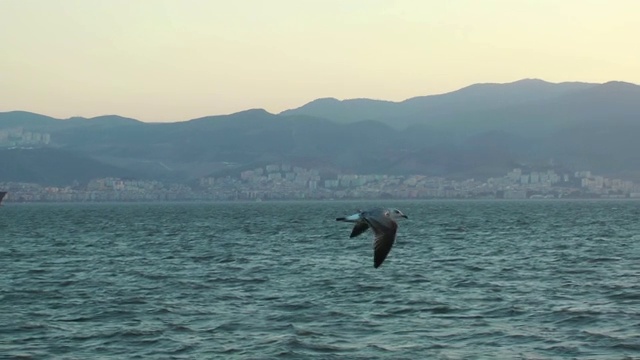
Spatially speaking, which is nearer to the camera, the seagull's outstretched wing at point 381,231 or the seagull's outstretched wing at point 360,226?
the seagull's outstretched wing at point 381,231

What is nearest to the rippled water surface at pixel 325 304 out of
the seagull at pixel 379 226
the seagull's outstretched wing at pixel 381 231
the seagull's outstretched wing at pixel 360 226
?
the seagull's outstretched wing at pixel 360 226

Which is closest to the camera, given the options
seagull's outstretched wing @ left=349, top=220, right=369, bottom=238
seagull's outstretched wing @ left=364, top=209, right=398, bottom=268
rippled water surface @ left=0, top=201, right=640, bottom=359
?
seagull's outstretched wing @ left=364, top=209, right=398, bottom=268

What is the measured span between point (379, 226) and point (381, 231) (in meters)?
0.12

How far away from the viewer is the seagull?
17219 mm

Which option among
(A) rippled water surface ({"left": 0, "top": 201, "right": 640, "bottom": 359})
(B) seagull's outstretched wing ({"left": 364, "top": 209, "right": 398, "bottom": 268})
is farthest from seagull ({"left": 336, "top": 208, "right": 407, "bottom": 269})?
(A) rippled water surface ({"left": 0, "top": 201, "right": 640, "bottom": 359})

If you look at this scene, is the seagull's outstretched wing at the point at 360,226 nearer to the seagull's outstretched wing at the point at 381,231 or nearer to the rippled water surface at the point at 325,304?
the seagull's outstretched wing at the point at 381,231

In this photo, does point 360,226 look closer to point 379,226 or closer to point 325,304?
point 379,226

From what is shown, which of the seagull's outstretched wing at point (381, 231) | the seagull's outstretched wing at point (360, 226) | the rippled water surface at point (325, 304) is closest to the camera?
the seagull's outstretched wing at point (381, 231)

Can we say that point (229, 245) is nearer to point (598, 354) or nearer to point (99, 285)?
point (99, 285)

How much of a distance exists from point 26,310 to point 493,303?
12.6 metres

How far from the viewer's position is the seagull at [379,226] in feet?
56.5

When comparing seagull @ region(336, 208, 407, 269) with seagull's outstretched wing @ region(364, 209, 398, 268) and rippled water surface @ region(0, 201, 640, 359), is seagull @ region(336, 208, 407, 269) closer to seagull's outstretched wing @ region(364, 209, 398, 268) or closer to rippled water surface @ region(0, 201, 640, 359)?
seagull's outstretched wing @ region(364, 209, 398, 268)

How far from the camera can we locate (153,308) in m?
31.2

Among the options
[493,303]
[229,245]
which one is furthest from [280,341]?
[229,245]
